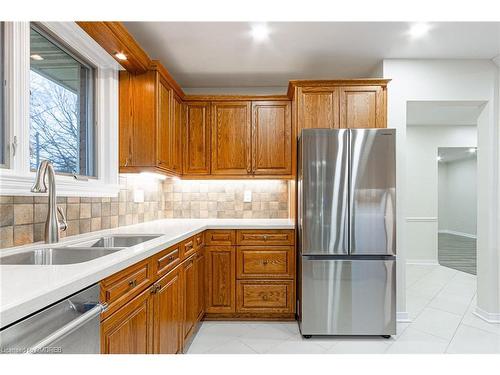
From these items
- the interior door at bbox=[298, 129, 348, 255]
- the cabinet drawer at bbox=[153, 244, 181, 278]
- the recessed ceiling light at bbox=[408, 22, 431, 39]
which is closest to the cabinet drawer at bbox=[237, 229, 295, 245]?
the interior door at bbox=[298, 129, 348, 255]

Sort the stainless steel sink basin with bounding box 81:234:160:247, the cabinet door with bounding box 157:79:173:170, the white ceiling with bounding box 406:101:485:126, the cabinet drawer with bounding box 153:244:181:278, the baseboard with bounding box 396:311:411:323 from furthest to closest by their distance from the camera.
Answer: the white ceiling with bounding box 406:101:485:126 < the baseboard with bounding box 396:311:411:323 < the cabinet door with bounding box 157:79:173:170 < the stainless steel sink basin with bounding box 81:234:160:247 < the cabinet drawer with bounding box 153:244:181:278

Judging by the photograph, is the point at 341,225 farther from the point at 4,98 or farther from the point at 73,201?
the point at 4,98

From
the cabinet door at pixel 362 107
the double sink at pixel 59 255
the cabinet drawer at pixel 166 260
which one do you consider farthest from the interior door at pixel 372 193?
the double sink at pixel 59 255

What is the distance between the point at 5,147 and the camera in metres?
1.44

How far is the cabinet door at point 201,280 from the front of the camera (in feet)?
8.25

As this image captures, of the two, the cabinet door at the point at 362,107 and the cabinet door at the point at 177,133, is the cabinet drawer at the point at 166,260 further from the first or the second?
the cabinet door at the point at 362,107

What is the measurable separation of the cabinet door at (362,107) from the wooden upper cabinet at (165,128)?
168 centimetres

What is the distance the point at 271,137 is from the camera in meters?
3.17

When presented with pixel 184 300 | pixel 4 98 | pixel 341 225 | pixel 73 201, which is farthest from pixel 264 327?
pixel 4 98

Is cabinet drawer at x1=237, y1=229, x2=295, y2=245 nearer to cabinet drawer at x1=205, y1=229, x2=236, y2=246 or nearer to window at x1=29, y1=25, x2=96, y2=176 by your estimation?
cabinet drawer at x1=205, y1=229, x2=236, y2=246

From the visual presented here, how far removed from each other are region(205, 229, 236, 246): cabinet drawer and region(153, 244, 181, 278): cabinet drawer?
785 millimetres

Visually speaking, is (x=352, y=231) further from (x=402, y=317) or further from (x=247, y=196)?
(x=247, y=196)

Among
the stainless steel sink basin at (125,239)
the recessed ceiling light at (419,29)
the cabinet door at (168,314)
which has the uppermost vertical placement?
the recessed ceiling light at (419,29)

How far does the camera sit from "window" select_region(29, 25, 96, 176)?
1679mm
